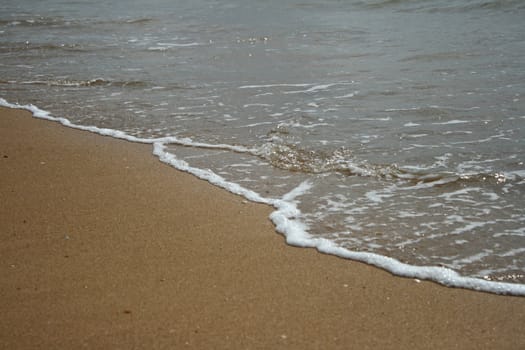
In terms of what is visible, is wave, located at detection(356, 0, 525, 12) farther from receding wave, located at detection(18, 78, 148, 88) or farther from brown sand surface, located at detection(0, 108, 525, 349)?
brown sand surface, located at detection(0, 108, 525, 349)

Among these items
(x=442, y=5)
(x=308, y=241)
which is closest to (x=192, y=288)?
(x=308, y=241)

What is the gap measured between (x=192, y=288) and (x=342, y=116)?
10.9 ft

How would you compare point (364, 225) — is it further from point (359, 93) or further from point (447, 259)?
point (359, 93)

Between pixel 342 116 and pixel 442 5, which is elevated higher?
pixel 442 5

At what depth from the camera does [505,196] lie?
4.29 m

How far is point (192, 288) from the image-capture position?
3.19 meters

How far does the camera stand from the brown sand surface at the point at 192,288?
2.79 m

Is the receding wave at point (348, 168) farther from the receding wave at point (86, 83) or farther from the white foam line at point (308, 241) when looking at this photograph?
the receding wave at point (86, 83)

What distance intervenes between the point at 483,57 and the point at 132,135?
4.87 meters

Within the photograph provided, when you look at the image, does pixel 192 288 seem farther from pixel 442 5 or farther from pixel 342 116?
pixel 442 5

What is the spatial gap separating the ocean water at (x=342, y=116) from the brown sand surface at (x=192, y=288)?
24 cm

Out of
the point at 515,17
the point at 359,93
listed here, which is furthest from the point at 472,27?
the point at 359,93

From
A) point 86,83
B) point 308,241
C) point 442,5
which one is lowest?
point 308,241

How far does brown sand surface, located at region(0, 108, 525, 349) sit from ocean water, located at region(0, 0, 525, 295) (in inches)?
9.3
